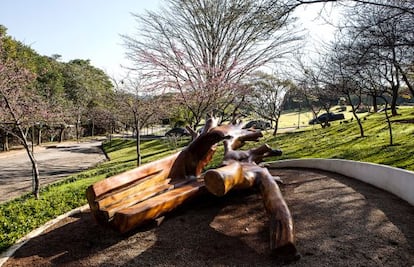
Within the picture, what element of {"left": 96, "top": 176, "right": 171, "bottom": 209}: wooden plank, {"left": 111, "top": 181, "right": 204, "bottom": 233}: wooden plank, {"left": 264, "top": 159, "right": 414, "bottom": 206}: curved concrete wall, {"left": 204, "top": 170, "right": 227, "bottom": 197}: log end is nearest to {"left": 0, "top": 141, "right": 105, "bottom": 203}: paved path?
{"left": 96, "top": 176, "right": 171, "bottom": 209}: wooden plank

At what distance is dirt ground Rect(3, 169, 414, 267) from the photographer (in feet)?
11.0

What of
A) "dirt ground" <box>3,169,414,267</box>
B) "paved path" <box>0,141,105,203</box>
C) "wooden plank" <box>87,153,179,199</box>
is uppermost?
"wooden plank" <box>87,153,179,199</box>

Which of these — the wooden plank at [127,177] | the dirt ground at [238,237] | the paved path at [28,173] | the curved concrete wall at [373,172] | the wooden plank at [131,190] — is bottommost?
the paved path at [28,173]

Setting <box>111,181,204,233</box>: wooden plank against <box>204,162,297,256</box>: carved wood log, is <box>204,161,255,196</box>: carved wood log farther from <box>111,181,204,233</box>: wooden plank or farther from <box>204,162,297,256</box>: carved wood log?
<box>111,181,204,233</box>: wooden plank

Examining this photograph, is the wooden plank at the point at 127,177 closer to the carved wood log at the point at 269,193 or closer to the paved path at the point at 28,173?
the carved wood log at the point at 269,193

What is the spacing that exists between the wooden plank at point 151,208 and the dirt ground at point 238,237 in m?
0.23

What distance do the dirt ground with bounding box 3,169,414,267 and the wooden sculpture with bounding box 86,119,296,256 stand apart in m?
0.26

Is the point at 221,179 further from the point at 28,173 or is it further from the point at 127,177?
the point at 28,173

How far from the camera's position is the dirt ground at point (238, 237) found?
132 inches

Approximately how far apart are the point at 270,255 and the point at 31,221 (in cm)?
380

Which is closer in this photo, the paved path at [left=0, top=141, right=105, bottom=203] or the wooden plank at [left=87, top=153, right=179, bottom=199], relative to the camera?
the wooden plank at [left=87, top=153, right=179, bottom=199]

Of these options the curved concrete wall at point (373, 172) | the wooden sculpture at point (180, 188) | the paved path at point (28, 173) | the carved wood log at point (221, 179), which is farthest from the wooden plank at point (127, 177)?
the paved path at point (28, 173)

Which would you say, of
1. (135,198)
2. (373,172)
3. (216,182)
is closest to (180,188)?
(135,198)

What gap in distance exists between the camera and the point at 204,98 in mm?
10188
